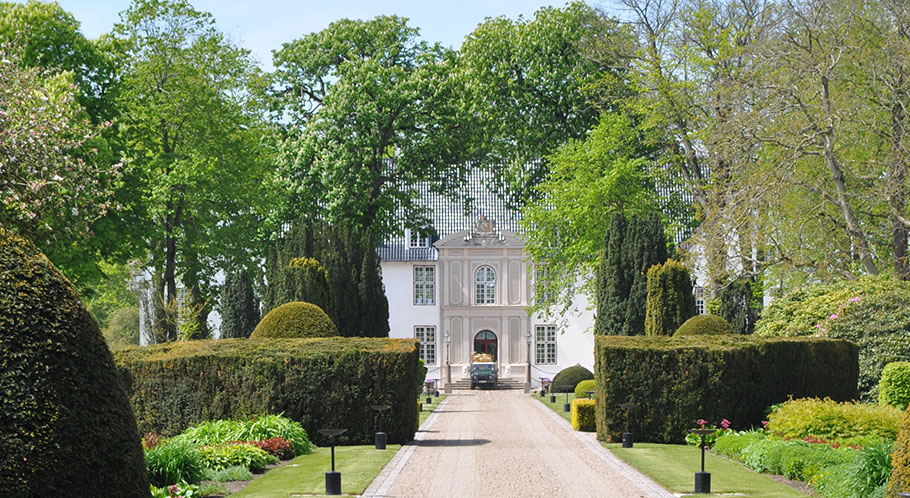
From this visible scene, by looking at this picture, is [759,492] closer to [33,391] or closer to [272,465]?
[272,465]

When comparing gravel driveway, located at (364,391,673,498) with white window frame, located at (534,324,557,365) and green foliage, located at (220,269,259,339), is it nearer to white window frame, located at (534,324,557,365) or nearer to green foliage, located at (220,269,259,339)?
green foliage, located at (220,269,259,339)

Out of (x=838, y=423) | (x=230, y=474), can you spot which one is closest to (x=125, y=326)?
(x=230, y=474)

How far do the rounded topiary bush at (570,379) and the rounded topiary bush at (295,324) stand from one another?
2209cm

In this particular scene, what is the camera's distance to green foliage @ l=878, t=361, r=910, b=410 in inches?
926

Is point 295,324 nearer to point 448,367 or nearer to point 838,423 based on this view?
point 838,423

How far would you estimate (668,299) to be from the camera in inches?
1254

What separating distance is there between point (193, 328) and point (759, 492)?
28130mm

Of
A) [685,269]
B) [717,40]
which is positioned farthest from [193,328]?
[717,40]

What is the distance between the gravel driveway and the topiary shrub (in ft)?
18.7

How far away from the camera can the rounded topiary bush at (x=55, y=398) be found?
791 centimetres

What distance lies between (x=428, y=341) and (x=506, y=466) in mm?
40406

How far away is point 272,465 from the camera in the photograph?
18.0 metres

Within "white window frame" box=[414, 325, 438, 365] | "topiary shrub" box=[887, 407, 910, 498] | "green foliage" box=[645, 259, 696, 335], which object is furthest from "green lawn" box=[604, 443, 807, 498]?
"white window frame" box=[414, 325, 438, 365]

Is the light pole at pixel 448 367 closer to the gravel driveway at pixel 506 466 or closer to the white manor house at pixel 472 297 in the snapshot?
the white manor house at pixel 472 297
